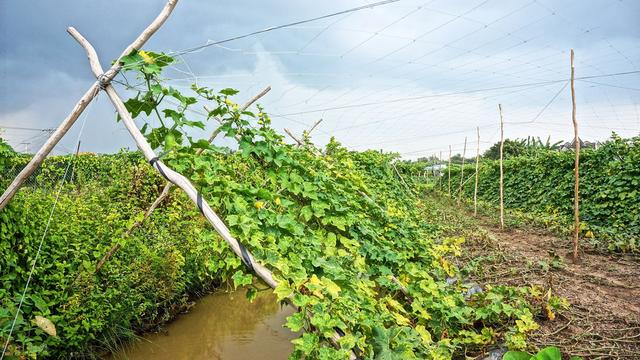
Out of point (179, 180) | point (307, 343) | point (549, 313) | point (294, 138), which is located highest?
point (294, 138)

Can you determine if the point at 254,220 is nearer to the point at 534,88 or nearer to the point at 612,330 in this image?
the point at 612,330

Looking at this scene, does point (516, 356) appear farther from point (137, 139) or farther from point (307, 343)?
point (137, 139)

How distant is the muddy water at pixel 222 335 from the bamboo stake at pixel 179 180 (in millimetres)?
1973

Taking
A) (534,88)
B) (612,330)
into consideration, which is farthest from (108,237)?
(534,88)

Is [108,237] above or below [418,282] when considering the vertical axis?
above

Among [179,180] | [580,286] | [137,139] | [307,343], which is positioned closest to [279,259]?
[307,343]

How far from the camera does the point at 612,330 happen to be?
3.45 m

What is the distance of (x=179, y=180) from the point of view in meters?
2.45

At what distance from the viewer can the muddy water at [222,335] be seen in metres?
4.45

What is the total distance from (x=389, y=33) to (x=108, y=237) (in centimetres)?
498

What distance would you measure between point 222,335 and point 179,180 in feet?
10.6

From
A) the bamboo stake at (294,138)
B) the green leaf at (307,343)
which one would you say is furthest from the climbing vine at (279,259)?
the bamboo stake at (294,138)

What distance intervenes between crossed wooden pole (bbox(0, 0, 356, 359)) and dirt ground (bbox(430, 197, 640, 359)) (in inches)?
90.8

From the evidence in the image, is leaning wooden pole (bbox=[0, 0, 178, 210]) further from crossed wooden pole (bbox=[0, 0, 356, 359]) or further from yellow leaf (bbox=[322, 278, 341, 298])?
yellow leaf (bbox=[322, 278, 341, 298])
